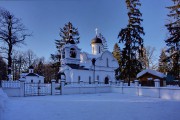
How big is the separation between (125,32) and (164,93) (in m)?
14.1

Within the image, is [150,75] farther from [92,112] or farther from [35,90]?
[92,112]

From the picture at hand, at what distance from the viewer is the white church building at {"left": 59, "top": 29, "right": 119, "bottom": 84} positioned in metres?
30.9

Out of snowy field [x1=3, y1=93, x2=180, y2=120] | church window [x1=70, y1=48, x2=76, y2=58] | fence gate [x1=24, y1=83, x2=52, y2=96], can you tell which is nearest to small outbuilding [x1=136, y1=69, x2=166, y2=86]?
church window [x1=70, y1=48, x2=76, y2=58]

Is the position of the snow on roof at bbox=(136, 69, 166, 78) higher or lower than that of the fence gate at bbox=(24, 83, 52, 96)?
higher

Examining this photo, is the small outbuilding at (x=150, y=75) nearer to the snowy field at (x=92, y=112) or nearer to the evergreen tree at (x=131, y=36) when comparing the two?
the evergreen tree at (x=131, y=36)

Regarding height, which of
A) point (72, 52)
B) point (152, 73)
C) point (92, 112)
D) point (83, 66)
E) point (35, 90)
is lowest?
point (35, 90)

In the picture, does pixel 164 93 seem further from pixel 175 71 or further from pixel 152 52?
pixel 152 52

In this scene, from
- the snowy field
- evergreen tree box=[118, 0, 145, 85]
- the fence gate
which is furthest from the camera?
evergreen tree box=[118, 0, 145, 85]

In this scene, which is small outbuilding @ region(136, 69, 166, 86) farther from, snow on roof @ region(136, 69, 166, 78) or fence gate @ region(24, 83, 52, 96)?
fence gate @ region(24, 83, 52, 96)

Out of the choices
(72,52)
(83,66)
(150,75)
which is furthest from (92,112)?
(72,52)

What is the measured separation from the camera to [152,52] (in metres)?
46.8

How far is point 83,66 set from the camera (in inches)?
1315

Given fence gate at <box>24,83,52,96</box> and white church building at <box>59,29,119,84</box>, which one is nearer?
fence gate at <box>24,83,52,96</box>

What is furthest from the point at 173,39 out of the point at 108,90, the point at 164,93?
the point at 108,90
